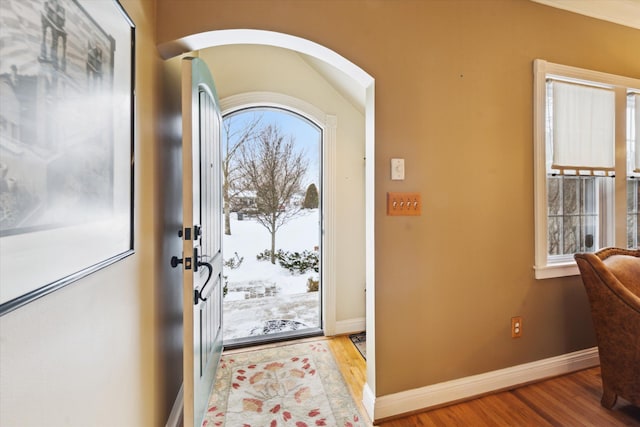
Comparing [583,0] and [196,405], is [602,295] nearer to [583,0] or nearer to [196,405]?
[583,0]

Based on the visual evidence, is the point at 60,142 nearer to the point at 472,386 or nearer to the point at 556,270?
the point at 472,386

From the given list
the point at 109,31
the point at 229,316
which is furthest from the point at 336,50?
the point at 229,316

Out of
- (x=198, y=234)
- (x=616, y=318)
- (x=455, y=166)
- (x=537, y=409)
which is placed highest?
(x=455, y=166)

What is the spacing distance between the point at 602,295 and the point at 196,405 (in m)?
2.35

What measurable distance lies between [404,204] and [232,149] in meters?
1.83

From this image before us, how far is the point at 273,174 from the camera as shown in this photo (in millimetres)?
2914

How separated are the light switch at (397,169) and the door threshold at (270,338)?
1.79 metres

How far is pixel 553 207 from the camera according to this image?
87.2 inches

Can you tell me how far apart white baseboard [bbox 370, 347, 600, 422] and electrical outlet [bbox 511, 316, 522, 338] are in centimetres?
23

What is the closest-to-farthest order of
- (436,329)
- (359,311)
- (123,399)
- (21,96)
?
(21,96) < (123,399) < (436,329) < (359,311)

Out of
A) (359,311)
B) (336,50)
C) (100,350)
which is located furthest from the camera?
(359,311)

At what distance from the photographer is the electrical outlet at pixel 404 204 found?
5.55 feet

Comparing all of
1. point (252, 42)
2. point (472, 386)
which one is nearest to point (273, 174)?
point (252, 42)

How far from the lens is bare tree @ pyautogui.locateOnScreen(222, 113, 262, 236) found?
276 cm
